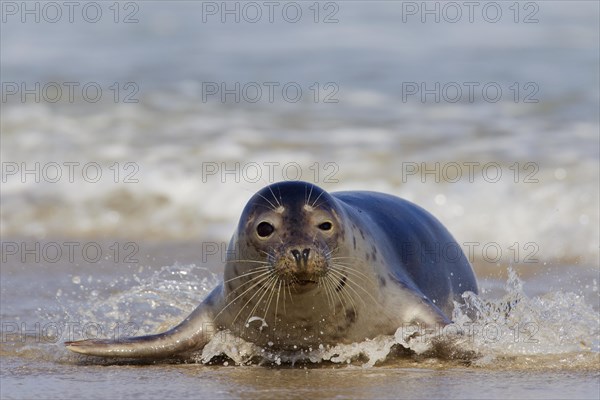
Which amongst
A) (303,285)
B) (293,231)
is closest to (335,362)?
(303,285)

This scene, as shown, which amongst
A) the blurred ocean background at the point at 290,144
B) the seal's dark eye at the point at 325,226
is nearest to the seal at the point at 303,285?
the seal's dark eye at the point at 325,226

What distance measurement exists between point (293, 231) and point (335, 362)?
2.33 feet

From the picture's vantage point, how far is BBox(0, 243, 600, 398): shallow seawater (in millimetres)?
4539

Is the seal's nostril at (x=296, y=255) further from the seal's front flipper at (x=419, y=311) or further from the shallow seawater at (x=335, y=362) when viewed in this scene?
the seal's front flipper at (x=419, y=311)

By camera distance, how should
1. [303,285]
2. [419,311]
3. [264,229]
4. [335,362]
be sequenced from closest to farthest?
[303,285], [264,229], [335,362], [419,311]

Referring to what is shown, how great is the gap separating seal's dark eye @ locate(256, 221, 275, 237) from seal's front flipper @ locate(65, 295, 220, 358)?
666 millimetres

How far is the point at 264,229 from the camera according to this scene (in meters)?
4.75

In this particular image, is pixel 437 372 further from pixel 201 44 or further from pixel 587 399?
pixel 201 44

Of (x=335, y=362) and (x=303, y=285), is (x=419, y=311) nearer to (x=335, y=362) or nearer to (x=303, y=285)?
(x=335, y=362)

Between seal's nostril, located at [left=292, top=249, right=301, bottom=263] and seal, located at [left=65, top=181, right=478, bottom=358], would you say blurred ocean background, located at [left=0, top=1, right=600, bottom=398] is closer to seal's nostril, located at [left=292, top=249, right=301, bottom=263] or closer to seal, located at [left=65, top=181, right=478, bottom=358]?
seal, located at [left=65, top=181, right=478, bottom=358]

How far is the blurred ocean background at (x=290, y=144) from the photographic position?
6.51 m

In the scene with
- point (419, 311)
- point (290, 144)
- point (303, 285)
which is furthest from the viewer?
point (290, 144)

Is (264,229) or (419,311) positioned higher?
(264,229)

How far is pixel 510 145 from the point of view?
37.5 feet
